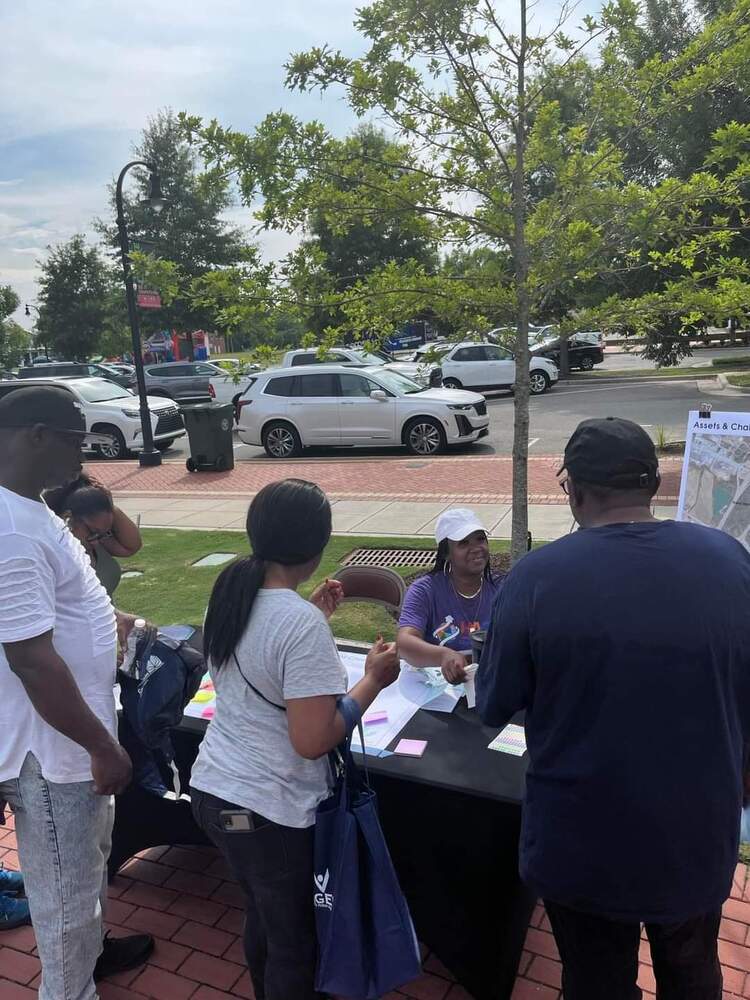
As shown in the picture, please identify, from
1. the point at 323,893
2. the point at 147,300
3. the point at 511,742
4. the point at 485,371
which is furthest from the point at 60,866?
the point at 485,371

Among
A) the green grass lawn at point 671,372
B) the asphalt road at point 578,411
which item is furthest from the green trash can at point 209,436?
the green grass lawn at point 671,372

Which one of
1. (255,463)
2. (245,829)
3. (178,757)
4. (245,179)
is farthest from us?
(255,463)

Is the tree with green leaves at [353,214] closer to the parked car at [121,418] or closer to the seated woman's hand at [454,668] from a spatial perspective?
the seated woman's hand at [454,668]

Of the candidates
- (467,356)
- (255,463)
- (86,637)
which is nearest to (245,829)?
(86,637)

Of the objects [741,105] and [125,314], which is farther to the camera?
[125,314]

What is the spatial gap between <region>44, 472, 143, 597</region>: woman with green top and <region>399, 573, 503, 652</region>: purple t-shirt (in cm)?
139

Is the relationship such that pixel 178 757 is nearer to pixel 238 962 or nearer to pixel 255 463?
pixel 238 962

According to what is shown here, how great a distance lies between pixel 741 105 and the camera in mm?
15359

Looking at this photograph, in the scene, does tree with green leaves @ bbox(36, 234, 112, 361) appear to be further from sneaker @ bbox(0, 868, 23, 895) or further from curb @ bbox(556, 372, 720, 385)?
sneaker @ bbox(0, 868, 23, 895)

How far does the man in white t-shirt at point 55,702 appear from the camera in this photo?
1973mm

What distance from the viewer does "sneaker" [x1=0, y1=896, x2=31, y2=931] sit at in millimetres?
2971

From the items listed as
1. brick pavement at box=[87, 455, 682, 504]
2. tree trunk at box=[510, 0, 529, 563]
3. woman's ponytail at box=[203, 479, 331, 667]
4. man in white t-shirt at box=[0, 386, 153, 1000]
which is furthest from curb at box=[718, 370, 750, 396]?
man in white t-shirt at box=[0, 386, 153, 1000]

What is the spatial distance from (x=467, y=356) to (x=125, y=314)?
65.9 feet

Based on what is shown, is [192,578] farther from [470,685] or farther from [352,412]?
[352,412]
